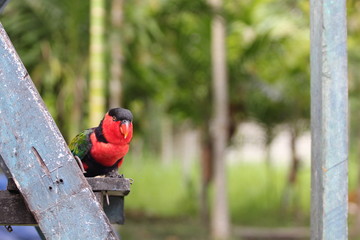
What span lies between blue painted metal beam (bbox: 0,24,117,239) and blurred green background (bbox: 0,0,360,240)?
5.09 meters

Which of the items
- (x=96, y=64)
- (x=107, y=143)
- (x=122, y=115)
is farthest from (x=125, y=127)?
(x=96, y=64)

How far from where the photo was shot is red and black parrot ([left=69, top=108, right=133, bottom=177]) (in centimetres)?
249

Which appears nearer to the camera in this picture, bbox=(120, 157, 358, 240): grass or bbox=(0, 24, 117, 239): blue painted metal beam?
bbox=(0, 24, 117, 239): blue painted metal beam

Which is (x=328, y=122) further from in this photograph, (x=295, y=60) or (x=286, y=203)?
(x=286, y=203)

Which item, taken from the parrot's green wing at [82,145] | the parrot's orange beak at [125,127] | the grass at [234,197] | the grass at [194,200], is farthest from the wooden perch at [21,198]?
the grass at [234,197]

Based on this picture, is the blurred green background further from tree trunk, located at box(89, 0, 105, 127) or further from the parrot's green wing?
the parrot's green wing

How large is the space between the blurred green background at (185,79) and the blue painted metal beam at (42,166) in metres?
5.09

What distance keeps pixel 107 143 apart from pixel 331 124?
2.89 ft

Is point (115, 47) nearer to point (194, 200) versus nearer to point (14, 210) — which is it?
point (194, 200)

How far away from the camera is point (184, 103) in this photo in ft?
36.6

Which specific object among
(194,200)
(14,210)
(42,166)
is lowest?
(14,210)

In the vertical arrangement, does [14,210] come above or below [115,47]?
below

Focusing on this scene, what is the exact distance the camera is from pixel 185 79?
10.6m

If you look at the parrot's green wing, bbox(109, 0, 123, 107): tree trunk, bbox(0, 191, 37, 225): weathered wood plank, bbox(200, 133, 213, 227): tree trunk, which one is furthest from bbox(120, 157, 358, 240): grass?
bbox(0, 191, 37, 225): weathered wood plank
